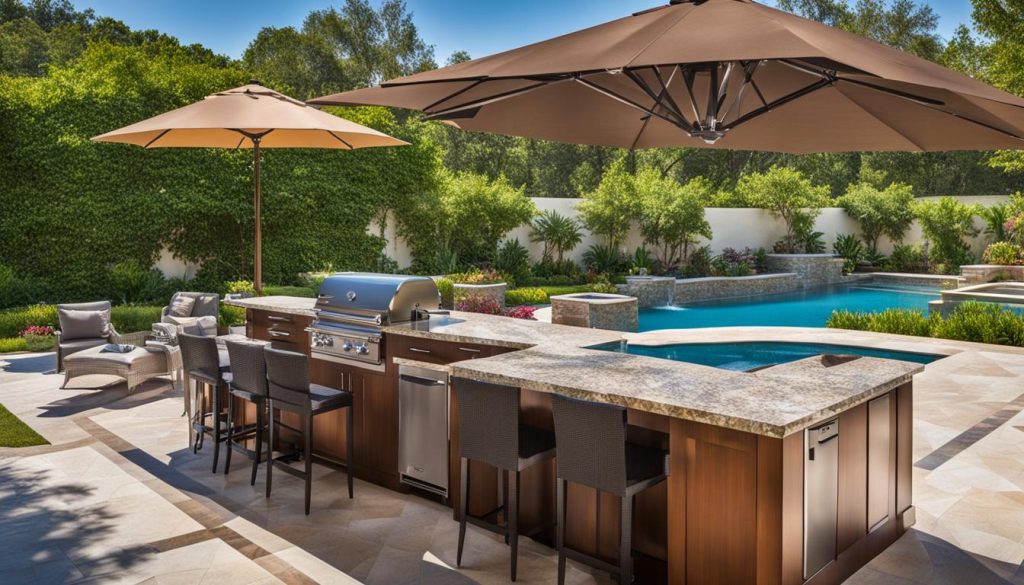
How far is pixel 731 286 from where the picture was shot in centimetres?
1878

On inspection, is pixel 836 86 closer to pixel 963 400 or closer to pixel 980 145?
pixel 980 145

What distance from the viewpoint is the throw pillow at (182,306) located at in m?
9.05

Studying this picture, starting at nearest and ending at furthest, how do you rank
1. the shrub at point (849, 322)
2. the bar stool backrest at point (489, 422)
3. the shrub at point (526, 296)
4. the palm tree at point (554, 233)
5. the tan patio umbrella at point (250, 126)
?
the bar stool backrest at point (489, 422), the tan patio umbrella at point (250, 126), the shrub at point (849, 322), the shrub at point (526, 296), the palm tree at point (554, 233)

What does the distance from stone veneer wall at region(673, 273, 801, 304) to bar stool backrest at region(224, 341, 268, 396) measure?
13758mm

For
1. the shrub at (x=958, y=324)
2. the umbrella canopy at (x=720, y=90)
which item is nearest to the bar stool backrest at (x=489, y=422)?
the umbrella canopy at (x=720, y=90)

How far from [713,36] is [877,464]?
89.3 inches

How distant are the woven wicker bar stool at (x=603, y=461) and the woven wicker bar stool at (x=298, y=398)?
5.94 feet

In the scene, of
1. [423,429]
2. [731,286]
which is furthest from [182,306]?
[731,286]

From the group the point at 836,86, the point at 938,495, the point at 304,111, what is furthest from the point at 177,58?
the point at 938,495

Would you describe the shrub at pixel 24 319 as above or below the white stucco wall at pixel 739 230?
below

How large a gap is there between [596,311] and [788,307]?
698 cm

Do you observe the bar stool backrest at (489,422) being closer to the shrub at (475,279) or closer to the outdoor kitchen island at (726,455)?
the outdoor kitchen island at (726,455)

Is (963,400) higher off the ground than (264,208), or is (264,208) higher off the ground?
(264,208)

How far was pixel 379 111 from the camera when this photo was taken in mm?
16250
